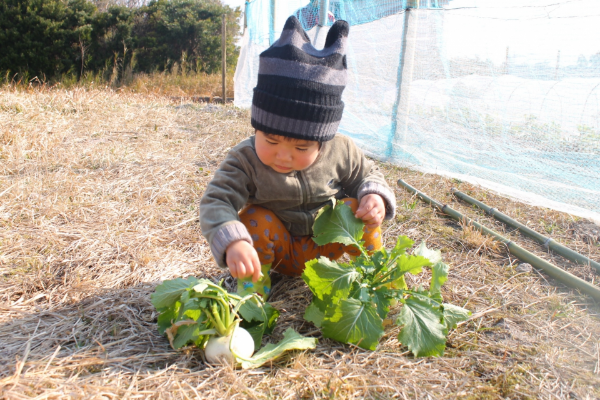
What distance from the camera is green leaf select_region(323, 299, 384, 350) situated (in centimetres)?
150

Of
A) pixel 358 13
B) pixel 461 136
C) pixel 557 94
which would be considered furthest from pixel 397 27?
pixel 557 94

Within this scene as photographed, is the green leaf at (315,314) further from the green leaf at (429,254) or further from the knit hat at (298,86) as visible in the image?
the knit hat at (298,86)

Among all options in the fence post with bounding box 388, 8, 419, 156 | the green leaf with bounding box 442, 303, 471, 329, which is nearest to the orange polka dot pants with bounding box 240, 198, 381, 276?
the green leaf with bounding box 442, 303, 471, 329

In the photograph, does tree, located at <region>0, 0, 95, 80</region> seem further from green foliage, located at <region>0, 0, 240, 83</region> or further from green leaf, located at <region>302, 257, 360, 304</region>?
green leaf, located at <region>302, 257, 360, 304</region>

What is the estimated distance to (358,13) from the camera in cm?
496

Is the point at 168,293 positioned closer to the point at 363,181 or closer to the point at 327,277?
the point at 327,277

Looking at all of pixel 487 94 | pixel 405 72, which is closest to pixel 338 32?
pixel 487 94

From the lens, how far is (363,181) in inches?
78.0

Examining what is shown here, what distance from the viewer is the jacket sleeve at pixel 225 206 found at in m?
1.51

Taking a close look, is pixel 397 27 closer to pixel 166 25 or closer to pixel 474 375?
pixel 474 375

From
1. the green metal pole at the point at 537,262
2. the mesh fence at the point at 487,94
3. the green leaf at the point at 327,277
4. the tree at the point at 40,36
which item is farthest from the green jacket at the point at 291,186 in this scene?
the tree at the point at 40,36

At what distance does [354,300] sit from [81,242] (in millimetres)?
1566

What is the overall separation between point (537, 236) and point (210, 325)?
2142mm

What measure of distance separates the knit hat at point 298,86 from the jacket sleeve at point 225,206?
0.25 meters
